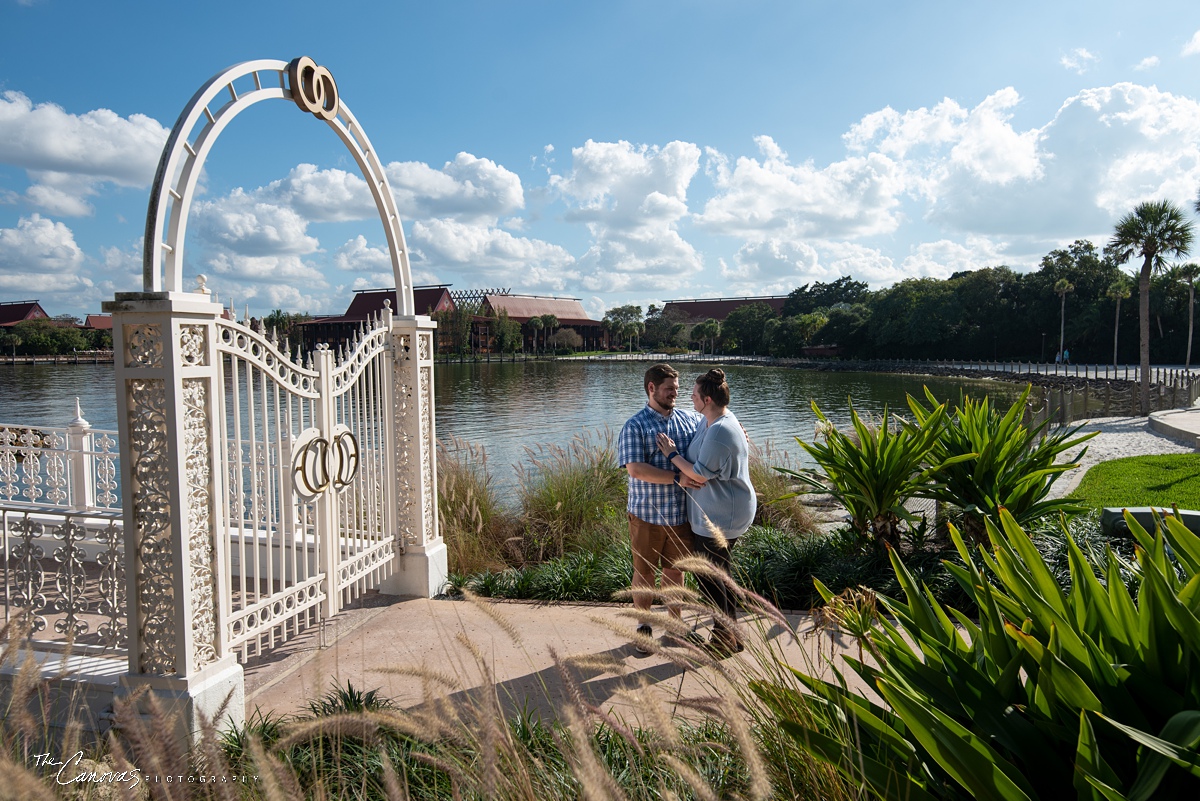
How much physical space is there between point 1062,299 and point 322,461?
227 ft

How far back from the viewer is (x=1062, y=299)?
203 ft

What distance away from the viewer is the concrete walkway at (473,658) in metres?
3.98

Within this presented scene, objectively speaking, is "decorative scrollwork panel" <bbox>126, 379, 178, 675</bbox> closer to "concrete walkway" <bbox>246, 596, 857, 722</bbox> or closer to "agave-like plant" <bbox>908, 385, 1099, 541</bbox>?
"concrete walkway" <bbox>246, 596, 857, 722</bbox>

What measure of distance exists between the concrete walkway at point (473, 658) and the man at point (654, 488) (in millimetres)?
475

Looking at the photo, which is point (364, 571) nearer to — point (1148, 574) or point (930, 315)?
point (1148, 574)

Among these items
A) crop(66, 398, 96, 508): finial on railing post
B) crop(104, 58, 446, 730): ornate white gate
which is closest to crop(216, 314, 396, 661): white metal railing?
crop(104, 58, 446, 730): ornate white gate

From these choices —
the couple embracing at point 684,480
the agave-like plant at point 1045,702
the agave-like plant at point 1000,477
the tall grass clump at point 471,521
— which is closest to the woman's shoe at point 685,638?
the agave-like plant at point 1045,702

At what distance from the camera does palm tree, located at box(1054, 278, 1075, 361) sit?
201 ft

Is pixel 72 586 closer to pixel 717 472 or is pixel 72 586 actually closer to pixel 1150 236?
pixel 717 472

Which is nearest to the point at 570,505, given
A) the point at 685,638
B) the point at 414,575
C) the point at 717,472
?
the point at 414,575

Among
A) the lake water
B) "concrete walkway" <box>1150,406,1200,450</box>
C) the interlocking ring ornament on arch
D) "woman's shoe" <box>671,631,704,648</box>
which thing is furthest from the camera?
the lake water

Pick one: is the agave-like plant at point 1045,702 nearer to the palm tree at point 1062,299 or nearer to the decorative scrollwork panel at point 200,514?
the decorative scrollwork panel at point 200,514

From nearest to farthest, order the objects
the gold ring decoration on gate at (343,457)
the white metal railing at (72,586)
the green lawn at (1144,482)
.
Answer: the white metal railing at (72,586) → the gold ring decoration on gate at (343,457) → the green lawn at (1144,482)

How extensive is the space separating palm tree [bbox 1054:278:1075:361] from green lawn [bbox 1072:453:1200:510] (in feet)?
181
